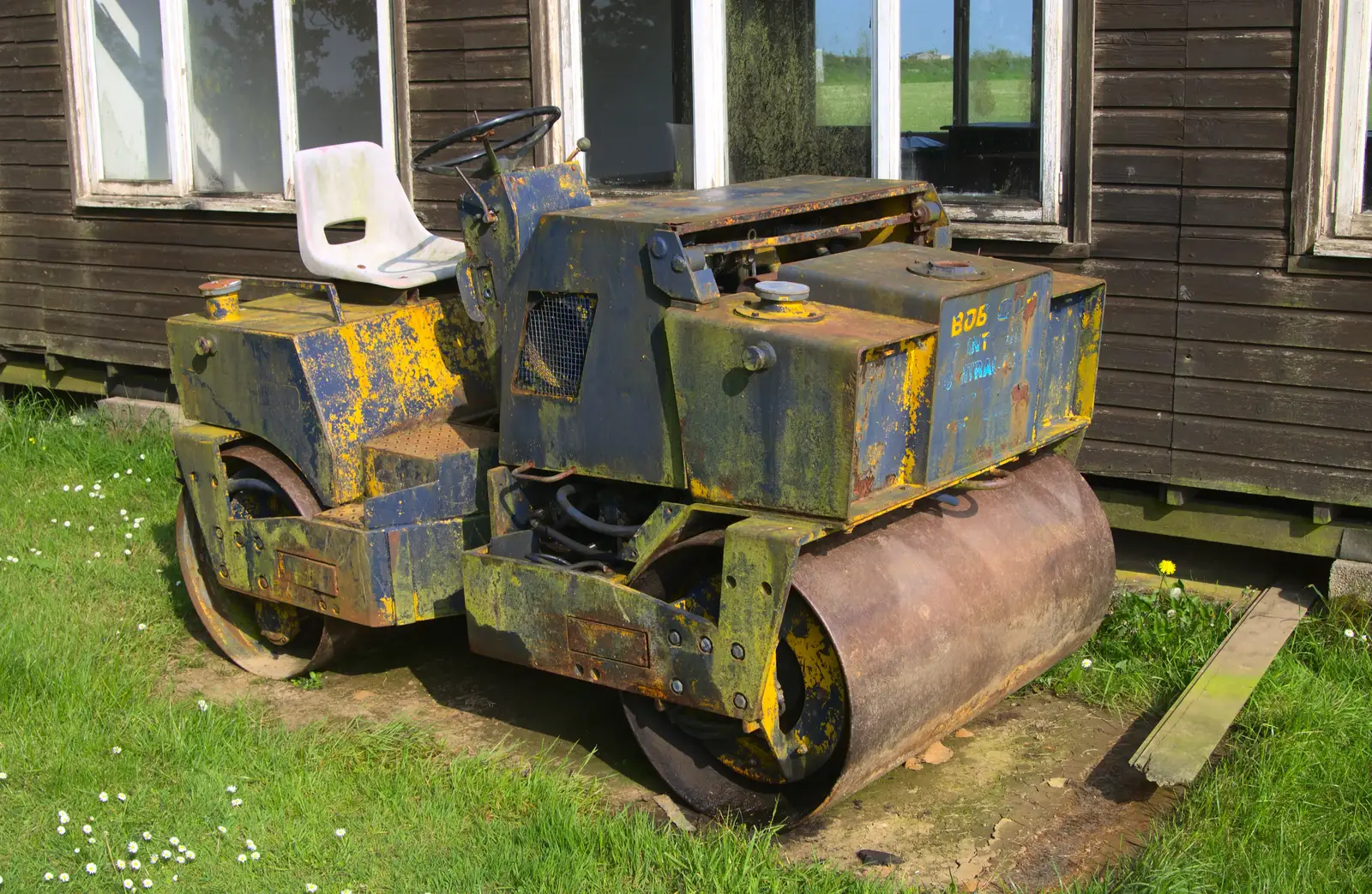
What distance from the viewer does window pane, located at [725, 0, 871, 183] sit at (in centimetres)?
593

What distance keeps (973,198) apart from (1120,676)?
1868mm

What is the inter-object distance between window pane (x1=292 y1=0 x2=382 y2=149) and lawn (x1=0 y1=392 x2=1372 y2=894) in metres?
3.44

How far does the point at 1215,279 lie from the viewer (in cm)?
520

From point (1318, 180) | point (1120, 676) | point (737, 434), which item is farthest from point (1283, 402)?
point (737, 434)

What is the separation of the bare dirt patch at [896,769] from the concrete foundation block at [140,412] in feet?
8.90

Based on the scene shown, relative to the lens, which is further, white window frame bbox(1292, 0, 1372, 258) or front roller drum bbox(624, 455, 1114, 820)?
white window frame bbox(1292, 0, 1372, 258)

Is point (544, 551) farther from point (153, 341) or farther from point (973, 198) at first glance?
point (153, 341)

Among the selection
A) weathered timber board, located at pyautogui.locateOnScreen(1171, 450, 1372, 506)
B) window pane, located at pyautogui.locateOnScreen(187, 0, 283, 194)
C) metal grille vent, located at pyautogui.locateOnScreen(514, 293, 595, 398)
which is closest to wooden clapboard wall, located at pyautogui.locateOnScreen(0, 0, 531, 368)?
window pane, located at pyautogui.locateOnScreen(187, 0, 283, 194)

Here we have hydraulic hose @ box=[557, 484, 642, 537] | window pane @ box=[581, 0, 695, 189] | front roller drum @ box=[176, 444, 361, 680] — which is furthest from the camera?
window pane @ box=[581, 0, 695, 189]

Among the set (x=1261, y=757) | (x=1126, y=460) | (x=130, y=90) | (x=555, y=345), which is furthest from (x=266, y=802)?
(x=130, y=90)

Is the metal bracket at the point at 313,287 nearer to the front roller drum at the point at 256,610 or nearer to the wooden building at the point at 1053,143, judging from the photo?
the front roller drum at the point at 256,610

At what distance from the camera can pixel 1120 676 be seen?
492 centimetres

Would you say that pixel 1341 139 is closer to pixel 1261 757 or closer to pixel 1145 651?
pixel 1145 651

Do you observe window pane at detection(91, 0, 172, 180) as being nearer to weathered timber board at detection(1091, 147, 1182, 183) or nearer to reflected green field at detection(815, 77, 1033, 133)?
reflected green field at detection(815, 77, 1033, 133)
